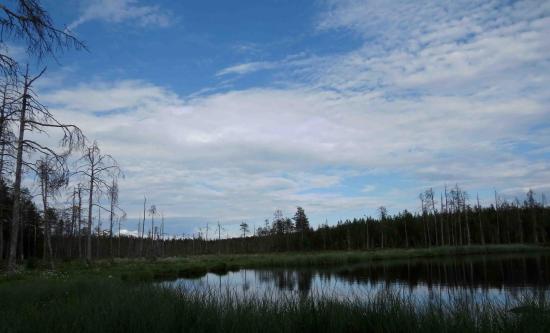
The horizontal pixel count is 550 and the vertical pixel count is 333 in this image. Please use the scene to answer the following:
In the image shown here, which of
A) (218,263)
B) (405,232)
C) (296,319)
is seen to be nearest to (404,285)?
(296,319)

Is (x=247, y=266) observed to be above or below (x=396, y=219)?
below

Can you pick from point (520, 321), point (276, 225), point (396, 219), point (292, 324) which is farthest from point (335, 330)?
point (276, 225)

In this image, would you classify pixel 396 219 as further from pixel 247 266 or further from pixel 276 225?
pixel 247 266

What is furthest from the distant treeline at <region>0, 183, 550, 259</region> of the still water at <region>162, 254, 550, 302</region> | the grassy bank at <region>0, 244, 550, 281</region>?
the still water at <region>162, 254, 550, 302</region>

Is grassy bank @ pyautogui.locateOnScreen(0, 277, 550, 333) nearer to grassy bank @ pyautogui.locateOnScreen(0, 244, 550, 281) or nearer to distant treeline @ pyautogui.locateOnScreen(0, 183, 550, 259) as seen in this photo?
grassy bank @ pyautogui.locateOnScreen(0, 244, 550, 281)

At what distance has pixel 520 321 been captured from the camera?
21.5 ft

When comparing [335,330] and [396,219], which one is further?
[396,219]

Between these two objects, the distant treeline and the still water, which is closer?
the still water

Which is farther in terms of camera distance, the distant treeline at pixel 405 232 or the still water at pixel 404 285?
the distant treeline at pixel 405 232

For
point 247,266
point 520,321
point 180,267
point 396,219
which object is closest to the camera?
point 520,321

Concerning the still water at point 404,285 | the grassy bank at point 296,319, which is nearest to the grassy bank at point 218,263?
the still water at point 404,285

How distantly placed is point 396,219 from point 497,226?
21.3 m

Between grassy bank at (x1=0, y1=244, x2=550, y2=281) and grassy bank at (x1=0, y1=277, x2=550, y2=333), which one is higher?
grassy bank at (x1=0, y1=277, x2=550, y2=333)

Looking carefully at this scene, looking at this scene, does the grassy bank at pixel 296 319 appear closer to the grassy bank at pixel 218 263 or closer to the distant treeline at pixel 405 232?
the grassy bank at pixel 218 263
